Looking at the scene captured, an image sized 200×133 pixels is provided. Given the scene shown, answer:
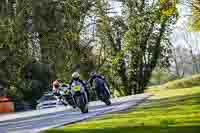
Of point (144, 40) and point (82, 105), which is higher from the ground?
point (144, 40)

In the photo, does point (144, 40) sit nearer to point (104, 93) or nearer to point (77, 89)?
point (104, 93)

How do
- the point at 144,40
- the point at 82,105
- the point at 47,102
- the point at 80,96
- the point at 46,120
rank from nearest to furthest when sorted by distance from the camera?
1. the point at 46,120
2. the point at 82,105
3. the point at 80,96
4. the point at 47,102
5. the point at 144,40

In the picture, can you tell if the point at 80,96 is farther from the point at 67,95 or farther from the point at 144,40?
the point at 144,40

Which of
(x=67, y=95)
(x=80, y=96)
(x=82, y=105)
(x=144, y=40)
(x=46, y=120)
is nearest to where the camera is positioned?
(x=46, y=120)

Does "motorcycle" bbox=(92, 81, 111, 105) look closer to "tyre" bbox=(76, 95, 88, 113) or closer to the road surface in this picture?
the road surface

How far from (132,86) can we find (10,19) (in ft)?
63.0

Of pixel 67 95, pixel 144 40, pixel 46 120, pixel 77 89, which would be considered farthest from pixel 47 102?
pixel 144 40

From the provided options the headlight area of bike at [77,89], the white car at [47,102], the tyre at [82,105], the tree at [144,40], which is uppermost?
the tree at [144,40]

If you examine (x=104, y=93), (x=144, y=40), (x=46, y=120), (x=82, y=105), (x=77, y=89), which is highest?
(x=144, y=40)

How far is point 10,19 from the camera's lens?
44.3m

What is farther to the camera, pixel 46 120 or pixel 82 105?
pixel 82 105

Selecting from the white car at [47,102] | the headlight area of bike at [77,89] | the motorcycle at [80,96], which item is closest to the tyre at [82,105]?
the motorcycle at [80,96]

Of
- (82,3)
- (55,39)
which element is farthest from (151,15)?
(55,39)

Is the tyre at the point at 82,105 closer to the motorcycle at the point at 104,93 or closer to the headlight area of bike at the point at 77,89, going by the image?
the headlight area of bike at the point at 77,89
